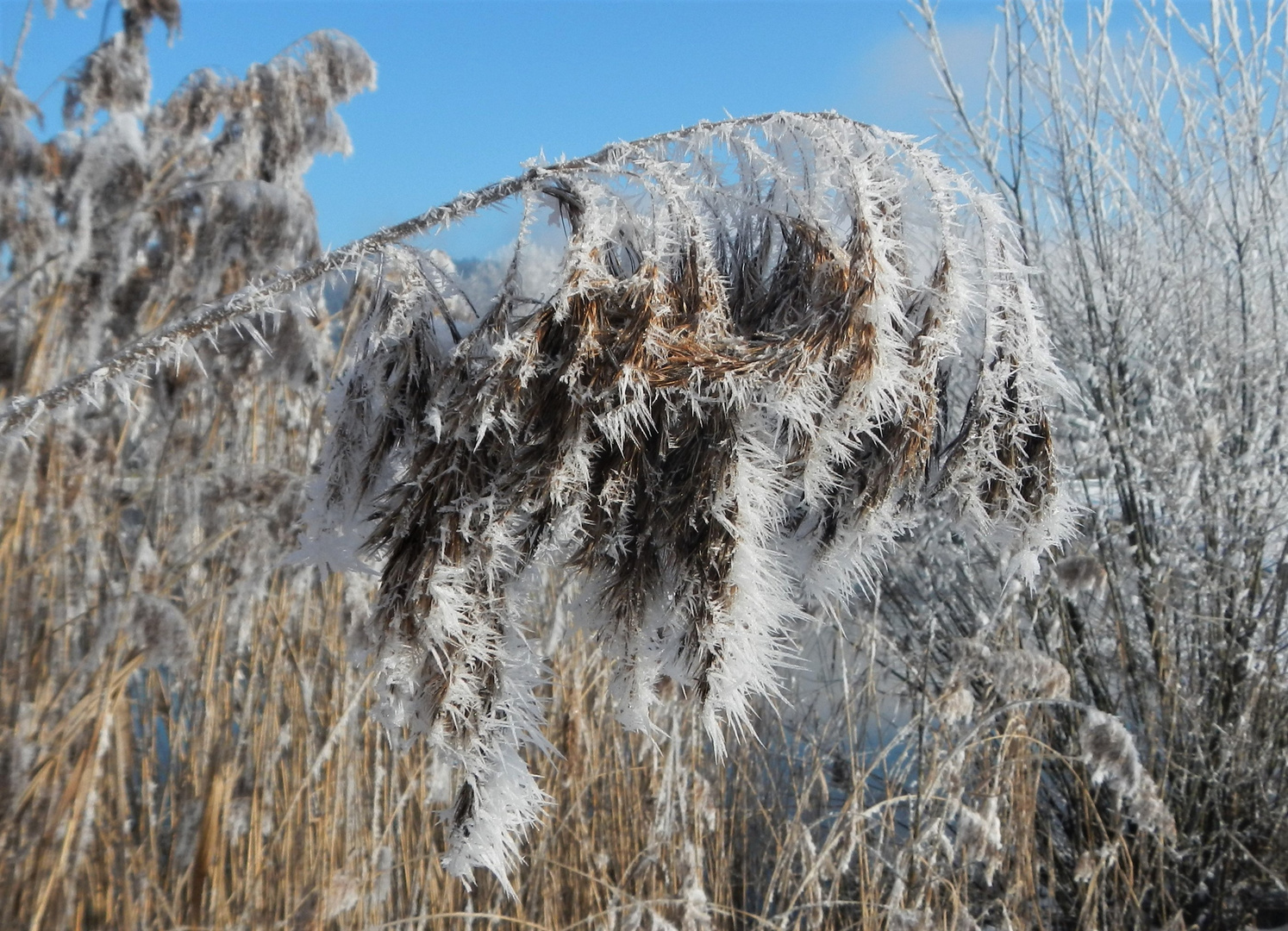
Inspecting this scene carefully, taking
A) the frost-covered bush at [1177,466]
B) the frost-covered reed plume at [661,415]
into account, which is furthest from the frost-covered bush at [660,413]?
the frost-covered bush at [1177,466]

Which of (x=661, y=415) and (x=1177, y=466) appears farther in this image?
(x=1177, y=466)

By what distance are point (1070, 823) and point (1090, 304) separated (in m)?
1.72

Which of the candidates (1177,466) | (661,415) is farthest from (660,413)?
(1177,466)

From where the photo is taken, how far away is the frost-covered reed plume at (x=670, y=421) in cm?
70

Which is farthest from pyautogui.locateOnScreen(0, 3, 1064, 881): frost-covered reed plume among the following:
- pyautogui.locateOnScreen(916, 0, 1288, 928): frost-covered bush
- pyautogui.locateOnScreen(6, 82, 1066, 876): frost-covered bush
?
pyautogui.locateOnScreen(916, 0, 1288, 928): frost-covered bush

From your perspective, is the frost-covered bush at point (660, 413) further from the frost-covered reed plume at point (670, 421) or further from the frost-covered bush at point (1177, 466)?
the frost-covered bush at point (1177, 466)

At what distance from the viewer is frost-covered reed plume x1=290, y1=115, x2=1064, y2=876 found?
70 cm

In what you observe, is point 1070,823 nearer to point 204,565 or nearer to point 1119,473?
point 1119,473

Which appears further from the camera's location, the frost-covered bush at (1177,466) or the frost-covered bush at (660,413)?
the frost-covered bush at (1177,466)

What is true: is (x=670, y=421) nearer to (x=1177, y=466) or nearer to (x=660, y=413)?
(x=660, y=413)

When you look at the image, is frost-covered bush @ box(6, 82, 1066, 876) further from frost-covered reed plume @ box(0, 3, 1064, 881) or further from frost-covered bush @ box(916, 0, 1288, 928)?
frost-covered bush @ box(916, 0, 1288, 928)

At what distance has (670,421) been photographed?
71 cm

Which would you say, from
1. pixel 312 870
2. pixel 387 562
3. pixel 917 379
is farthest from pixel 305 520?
pixel 312 870

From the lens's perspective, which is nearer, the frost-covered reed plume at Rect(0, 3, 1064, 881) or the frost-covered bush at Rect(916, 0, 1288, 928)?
the frost-covered reed plume at Rect(0, 3, 1064, 881)
